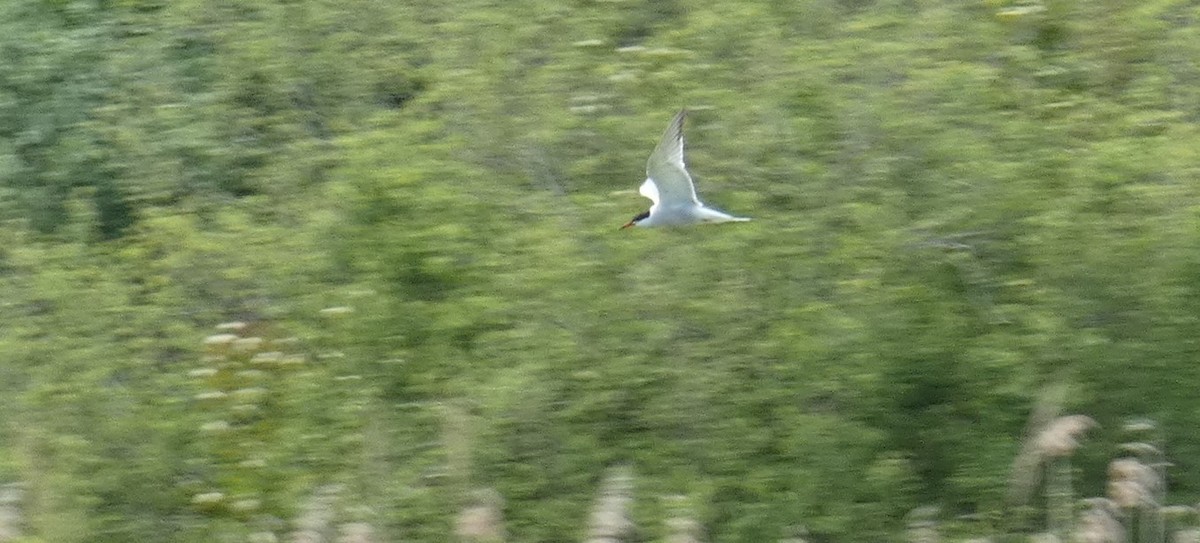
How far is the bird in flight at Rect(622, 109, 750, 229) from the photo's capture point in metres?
5.98

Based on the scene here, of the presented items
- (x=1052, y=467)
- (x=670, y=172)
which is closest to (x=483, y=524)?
(x=670, y=172)

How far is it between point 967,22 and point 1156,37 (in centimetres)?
74

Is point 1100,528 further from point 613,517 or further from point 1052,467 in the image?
point 613,517

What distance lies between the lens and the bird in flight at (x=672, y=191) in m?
5.98

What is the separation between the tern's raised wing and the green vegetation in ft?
0.72

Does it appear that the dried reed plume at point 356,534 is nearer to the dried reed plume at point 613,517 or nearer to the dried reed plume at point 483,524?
the dried reed plume at point 483,524

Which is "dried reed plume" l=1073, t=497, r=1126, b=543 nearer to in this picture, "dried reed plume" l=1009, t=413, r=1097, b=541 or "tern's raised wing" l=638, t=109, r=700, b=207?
"dried reed plume" l=1009, t=413, r=1097, b=541

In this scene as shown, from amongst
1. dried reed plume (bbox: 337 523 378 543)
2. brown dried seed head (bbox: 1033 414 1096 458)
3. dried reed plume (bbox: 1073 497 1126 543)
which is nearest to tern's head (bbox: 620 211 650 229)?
dried reed plume (bbox: 337 523 378 543)

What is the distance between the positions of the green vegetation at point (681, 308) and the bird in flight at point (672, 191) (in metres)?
0.16

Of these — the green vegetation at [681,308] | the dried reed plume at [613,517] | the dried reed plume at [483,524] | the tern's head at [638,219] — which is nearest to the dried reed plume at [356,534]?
the green vegetation at [681,308]

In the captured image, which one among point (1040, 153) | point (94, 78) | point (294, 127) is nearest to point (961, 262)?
point (1040, 153)

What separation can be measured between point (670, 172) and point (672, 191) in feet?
0.21

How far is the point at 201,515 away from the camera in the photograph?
6652 mm

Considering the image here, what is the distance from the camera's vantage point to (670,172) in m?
6.02
